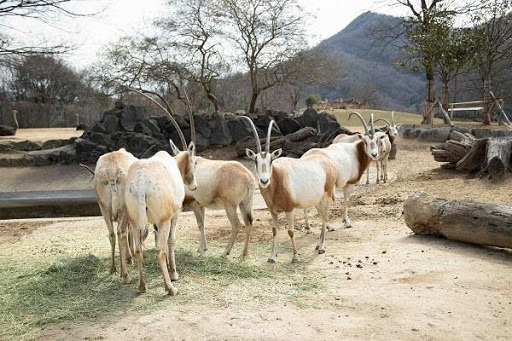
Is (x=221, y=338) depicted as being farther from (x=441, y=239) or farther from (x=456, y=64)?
(x=456, y=64)

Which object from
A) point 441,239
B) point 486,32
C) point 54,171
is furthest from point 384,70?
point 441,239

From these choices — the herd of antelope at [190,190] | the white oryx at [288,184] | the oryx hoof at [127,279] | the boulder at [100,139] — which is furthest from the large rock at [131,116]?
the oryx hoof at [127,279]

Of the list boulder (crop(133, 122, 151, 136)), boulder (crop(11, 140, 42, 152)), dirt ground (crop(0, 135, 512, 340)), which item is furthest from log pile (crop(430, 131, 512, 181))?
boulder (crop(11, 140, 42, 152))

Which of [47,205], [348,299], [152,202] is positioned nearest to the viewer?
[348,299]

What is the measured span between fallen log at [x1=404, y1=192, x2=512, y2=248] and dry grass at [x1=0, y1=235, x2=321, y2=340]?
2112mm

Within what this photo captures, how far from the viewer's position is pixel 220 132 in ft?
73.4

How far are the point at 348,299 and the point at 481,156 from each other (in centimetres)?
776

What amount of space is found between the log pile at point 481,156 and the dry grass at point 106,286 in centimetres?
612

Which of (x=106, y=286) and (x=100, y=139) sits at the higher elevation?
(x=100, y=139)

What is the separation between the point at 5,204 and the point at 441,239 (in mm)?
13328

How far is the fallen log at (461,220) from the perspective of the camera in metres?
5.81

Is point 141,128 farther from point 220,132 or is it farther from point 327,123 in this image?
point 327,123

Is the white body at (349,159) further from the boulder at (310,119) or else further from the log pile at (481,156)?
the boulder at (310,119)

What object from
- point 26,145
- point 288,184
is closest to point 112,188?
point 288,184
